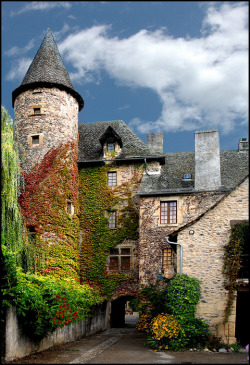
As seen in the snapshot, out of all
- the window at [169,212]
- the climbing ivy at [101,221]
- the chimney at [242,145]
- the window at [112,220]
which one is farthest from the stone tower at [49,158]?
the chimney at [242,145]

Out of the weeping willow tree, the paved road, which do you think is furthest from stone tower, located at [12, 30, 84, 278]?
the paved road

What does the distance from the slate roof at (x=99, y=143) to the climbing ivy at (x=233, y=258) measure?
847 cm

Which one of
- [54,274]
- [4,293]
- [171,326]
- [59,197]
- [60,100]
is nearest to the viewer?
[4,293]

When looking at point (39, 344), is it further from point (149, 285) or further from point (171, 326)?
point (149, 285)

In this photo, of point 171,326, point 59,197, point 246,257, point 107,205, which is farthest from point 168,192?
point 171,326

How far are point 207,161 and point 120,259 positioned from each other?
6.67 metres

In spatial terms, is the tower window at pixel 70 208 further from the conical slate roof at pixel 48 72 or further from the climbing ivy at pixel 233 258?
the climbing ivy at pixel 233 258

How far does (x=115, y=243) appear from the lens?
2183cm

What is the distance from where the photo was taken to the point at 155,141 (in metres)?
24.7

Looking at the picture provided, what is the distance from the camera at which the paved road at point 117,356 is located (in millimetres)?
11133

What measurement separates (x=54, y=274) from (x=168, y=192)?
666 cm

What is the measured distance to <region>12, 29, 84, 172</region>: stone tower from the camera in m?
21.7

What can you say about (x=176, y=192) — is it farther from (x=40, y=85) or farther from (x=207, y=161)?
(x=40, y=85)

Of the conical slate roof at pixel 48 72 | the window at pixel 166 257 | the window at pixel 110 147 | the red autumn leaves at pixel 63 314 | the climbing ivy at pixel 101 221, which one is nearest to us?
the red autumn leaves at pixel 63 314
